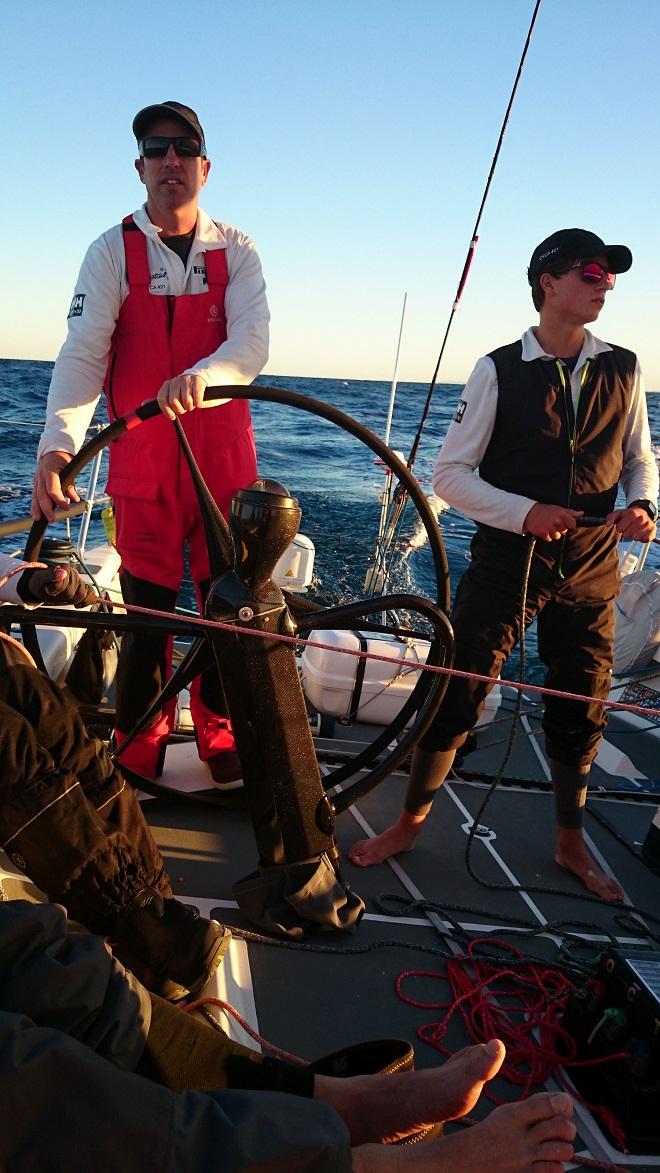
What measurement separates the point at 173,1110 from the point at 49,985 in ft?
0.66

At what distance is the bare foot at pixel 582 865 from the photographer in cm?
203

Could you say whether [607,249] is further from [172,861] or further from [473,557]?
[172,861]

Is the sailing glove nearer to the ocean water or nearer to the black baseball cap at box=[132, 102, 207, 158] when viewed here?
the black baseball cap at box=[132, 102, 207, 158]

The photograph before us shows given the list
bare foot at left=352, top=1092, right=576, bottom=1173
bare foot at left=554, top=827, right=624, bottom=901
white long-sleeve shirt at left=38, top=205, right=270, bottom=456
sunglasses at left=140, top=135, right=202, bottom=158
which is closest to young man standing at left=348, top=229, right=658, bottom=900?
bare foot at left=554, top=827, right=624, bottom=901

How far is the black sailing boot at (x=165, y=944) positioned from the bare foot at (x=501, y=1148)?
55cm

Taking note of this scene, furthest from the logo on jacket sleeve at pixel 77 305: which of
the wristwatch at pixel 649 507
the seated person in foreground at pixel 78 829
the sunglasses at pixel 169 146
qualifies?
the wristwatch at pixel 649 507

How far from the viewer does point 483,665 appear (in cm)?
189

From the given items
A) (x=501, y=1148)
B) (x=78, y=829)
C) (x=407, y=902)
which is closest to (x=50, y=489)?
(x=78, y=829)

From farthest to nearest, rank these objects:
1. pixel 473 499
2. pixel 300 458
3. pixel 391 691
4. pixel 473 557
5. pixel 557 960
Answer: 1. pixel 300 458
2. pixel 391 691
3. pixel 473 557
4. pixel 473 499
5. pixel 557 960

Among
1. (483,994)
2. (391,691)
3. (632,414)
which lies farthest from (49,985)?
Result: (391,691)

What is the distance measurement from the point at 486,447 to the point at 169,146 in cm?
100

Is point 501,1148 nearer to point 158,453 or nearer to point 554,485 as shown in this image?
point 554,485

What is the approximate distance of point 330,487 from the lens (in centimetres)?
1209

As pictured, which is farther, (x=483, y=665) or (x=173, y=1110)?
(x=483, y=665)
